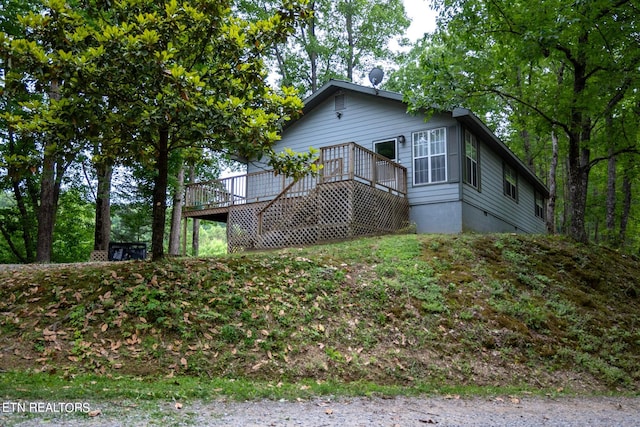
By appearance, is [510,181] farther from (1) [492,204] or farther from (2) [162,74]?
(2) [162,74]

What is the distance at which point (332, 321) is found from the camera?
7.04m

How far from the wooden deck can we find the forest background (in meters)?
1.95

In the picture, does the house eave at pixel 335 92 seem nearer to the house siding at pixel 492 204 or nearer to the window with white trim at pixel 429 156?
the window with white trim at pixel 429 156

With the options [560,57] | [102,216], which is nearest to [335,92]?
[560,57]

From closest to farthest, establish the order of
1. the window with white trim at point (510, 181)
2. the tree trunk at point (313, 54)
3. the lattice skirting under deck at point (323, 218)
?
the lattice skirting under deck at point (323, 218)
the window with white trim at point (510, 181)
the tree trunk at point (313, 54)

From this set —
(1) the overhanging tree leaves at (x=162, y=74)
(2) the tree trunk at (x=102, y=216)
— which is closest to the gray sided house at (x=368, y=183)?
(2) the tree trunk at (x=102, y=216)

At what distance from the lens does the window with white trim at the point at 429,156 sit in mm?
14320

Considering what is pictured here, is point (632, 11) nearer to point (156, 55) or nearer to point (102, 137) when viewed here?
point (156, 55)

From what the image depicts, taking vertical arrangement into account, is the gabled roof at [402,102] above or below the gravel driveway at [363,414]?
above

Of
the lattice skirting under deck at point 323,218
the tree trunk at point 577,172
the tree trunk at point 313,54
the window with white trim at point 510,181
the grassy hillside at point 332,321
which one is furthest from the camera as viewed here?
the tree trunk at point 313,54

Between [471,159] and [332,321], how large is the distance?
31.5 ft

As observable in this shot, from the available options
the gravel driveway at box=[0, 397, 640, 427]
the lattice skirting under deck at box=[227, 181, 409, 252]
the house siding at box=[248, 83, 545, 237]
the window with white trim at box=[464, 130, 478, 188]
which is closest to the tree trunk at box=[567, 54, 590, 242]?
the house siding at box=[248, 83, 545, 237]

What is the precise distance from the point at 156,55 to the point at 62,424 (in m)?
4.32

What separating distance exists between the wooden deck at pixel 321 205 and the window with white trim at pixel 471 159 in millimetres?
1860
